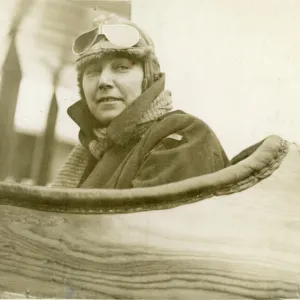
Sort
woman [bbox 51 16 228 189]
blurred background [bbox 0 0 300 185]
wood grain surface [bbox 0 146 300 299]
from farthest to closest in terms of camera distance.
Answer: blurred background [bbox 0 0 300 185], woman [bbox 51 16 228 189], wood grain surface [bbox 0 146 300 299]

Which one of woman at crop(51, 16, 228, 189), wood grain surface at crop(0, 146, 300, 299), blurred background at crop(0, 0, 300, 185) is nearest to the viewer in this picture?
wood grain surface at crop(0, 146, 300, 299)

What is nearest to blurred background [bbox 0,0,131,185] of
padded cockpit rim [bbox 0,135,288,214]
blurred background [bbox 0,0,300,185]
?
blurred background [bbox 0,0,300,185]

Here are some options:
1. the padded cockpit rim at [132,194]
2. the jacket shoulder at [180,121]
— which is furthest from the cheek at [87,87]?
the padded cockpit rim at [132,194]

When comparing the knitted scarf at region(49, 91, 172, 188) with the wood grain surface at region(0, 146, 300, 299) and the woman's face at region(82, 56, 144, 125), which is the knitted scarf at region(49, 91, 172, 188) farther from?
the wood grain surface at region(0, 146, 300, 299)

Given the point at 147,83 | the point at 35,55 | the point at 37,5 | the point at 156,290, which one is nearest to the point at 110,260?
the point at 156,290

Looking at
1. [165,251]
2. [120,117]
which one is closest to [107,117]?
[120,117]

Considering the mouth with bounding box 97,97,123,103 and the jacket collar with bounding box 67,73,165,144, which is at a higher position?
the mouth with bounding box 97,97,123,103

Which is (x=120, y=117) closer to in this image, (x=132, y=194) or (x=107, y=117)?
(x=107, y=117)
